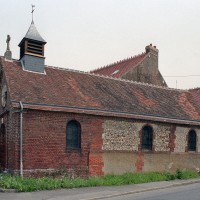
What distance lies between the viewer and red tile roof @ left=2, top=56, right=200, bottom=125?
1923cm

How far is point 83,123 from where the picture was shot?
19938 mm

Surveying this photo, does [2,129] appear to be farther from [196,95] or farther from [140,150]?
[196,95]

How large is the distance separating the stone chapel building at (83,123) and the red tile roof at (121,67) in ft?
17.9

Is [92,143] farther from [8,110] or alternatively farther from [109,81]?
[109,81]

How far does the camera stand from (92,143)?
20.0 metres

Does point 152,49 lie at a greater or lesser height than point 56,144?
greater

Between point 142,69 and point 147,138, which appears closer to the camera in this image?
point 147,138

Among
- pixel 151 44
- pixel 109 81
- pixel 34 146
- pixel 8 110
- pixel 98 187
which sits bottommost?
pixel 98 187

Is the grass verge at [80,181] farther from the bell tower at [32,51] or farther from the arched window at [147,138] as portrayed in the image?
the bell tower at [32,51]

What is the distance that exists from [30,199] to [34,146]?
4737 mm

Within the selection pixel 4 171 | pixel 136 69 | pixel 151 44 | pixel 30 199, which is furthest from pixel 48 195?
pixel 151 44

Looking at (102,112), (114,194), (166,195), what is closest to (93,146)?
(102,112)

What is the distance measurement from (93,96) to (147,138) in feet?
13.4

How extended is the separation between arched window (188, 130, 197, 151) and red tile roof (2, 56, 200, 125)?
2.66 feet
